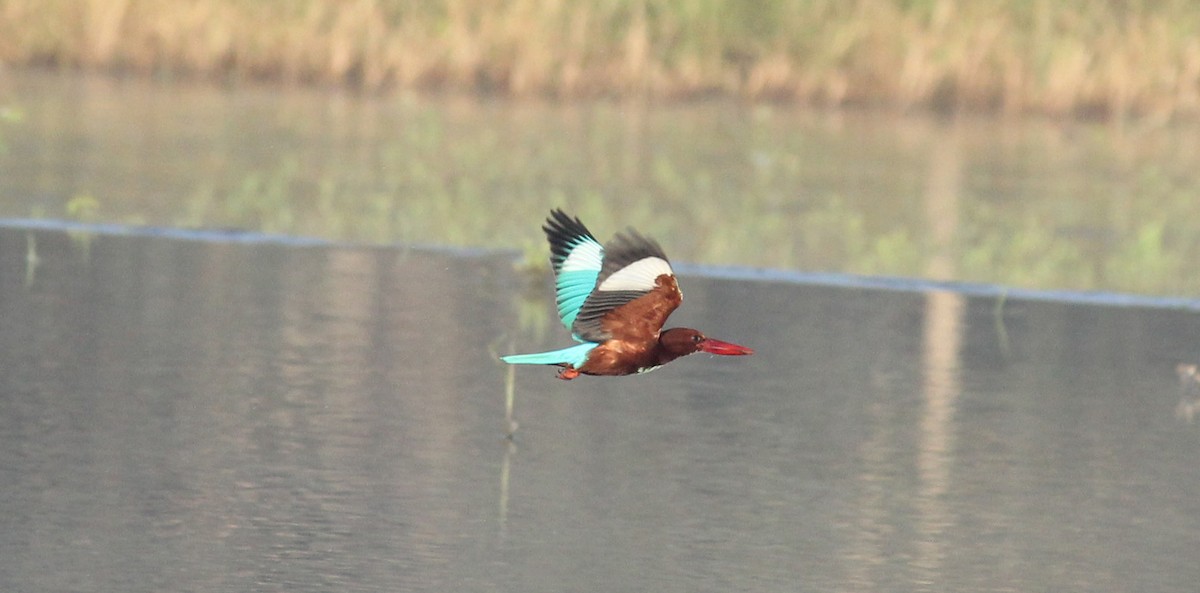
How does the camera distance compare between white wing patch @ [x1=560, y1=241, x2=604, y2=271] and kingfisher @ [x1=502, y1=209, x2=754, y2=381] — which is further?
white wing patch @ [x1=560, y1=241, x2=604, y2=271]

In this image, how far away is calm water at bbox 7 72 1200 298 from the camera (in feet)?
37.3

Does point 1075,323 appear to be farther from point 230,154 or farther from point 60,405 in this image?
point 230,154

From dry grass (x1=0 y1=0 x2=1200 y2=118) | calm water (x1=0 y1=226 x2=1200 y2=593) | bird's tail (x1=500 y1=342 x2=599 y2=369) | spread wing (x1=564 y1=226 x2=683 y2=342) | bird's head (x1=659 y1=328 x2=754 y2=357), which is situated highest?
dry grass (x1=0 y1=0 x2=1200 y2=118)

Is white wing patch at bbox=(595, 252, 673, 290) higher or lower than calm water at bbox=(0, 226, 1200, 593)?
higher

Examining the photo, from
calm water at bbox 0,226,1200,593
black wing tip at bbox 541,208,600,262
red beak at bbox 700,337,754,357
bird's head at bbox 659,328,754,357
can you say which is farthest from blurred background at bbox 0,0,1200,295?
red beak at bbox 700,337,754,357

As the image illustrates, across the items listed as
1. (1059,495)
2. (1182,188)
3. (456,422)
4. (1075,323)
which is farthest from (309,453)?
(1182,188)

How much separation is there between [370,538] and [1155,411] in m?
3.34

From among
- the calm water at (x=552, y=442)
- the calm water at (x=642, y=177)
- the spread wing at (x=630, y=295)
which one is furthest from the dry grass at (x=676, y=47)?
the spread wing at (x=630, y=295)

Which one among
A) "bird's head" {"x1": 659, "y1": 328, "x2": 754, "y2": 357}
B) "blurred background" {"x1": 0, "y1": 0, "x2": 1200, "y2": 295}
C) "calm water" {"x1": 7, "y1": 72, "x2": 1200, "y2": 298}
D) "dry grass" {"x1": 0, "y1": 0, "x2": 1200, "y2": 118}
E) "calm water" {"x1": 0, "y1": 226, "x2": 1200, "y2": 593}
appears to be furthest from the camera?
"dry grass" {"x1": 0, "y1": 0, "x2": 1200, "y2": 118}

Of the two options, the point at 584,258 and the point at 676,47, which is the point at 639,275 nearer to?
the point at 584,258

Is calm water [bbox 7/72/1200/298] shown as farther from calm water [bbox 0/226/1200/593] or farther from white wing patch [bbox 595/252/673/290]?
white wing patch [bbox 595/252/673/290]

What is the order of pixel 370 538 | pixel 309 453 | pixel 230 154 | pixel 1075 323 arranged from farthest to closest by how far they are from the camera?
pixel 230 154
pixel 1075 323
pixel 309 453
pixel 370 538

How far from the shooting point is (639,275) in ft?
15.5

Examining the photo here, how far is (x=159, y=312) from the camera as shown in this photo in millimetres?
8898
